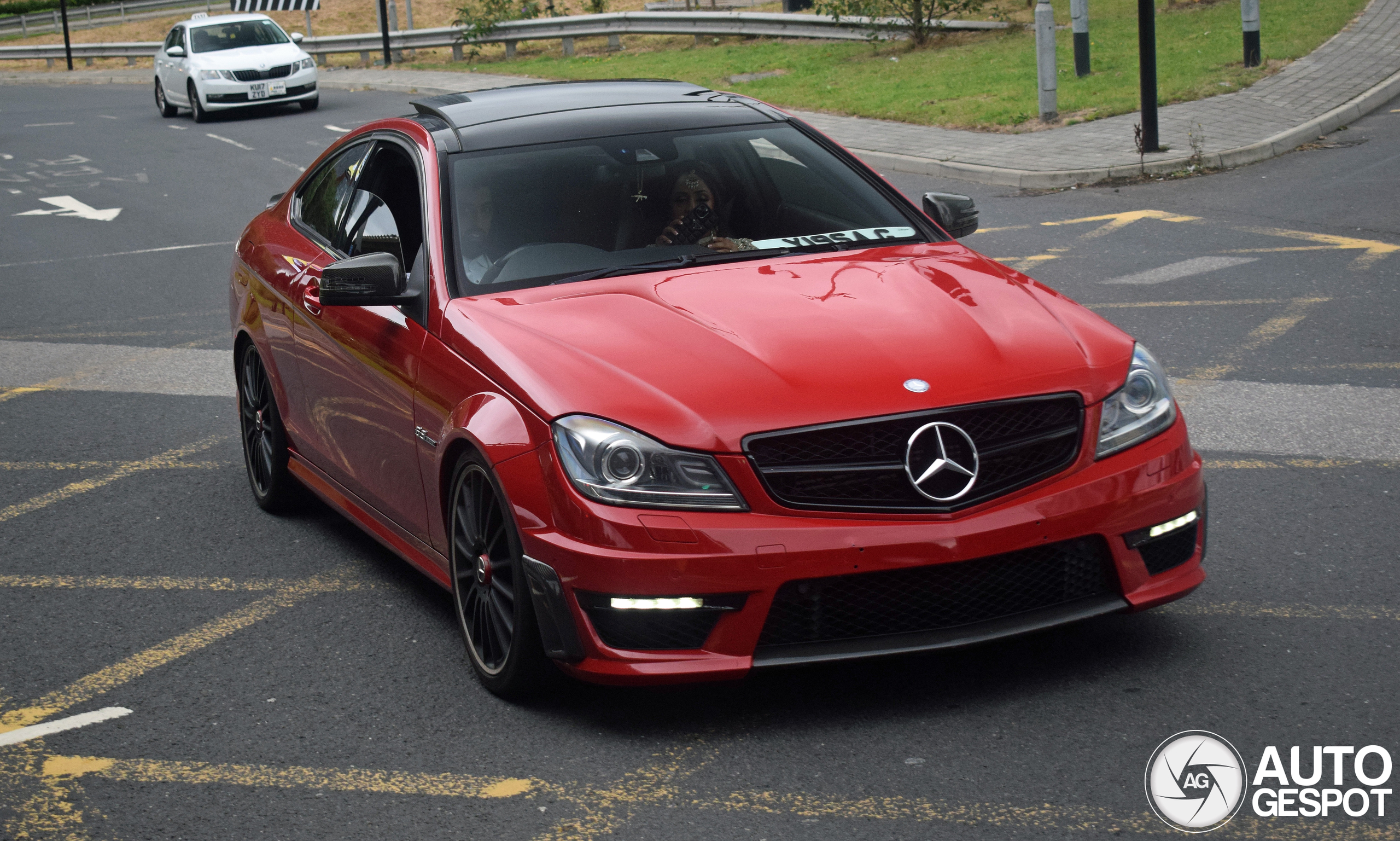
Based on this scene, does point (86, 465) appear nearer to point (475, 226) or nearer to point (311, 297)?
point (311, 297)

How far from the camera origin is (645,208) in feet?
17.2

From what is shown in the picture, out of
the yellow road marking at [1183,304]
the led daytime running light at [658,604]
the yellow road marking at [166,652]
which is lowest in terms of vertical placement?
the yellow road marking at [166,652]

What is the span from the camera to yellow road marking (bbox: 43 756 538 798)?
12.8ft

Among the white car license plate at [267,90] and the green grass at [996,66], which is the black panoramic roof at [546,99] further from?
the white car license plate at [267,90]

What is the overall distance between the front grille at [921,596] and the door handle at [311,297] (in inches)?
99.0

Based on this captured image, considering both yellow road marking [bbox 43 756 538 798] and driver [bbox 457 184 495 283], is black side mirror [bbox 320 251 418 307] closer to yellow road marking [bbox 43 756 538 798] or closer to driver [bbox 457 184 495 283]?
driver [bbox 457 184 495 283]

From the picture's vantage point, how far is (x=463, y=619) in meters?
4.65

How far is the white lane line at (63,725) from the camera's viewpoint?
173 inches

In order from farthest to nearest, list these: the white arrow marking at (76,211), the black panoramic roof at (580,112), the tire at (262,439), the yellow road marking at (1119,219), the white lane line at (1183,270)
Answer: the white arrow marking at (76,211)
the yellow road marking at (1119,219)
the white lane line at (1183,270)
the tire at (262,439)
the black panoramic roof at (580,112)

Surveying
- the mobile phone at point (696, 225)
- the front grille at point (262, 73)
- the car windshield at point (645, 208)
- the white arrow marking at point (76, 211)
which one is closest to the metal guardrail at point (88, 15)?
the front grille at point (262, 73)

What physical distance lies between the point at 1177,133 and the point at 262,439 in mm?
10910

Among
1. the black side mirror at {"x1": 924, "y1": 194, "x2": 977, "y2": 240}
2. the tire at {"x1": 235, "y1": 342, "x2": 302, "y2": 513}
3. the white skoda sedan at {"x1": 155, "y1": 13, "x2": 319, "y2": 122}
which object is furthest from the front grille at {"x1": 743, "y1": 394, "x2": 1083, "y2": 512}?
the white skoda sedan at {"x1": 155, "y1": 13, "x2": 319, "y2": 122}

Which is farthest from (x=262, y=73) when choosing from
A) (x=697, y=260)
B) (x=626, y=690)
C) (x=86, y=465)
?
(x=626, y=690)

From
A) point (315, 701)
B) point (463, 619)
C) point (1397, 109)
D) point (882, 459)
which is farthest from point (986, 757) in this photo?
point (1397, 109)
